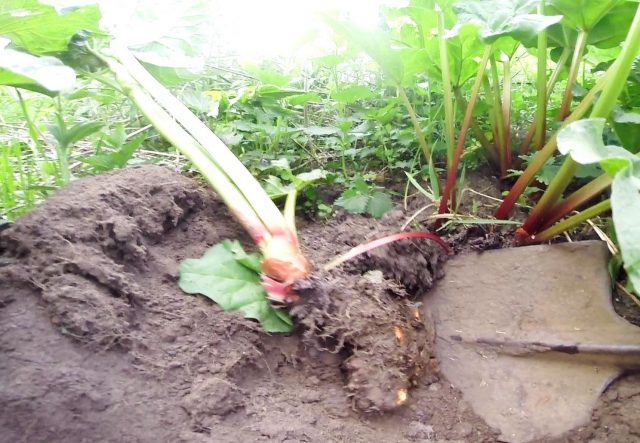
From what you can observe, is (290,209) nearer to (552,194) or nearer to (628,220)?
(552,194)

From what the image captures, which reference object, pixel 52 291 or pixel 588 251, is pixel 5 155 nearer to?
pixel 52 291

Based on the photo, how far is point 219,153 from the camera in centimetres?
113

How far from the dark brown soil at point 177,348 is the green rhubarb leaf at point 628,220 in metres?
0.37

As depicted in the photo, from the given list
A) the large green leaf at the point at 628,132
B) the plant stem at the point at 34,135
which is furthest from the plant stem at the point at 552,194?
the plant stem at the point at 34,135

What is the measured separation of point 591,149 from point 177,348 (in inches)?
26.4

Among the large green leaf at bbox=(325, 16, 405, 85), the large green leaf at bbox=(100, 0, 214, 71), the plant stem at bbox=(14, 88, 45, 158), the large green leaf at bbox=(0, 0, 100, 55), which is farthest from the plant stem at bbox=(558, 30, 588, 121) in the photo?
the plant stem at bbox=(14, 88, 45, 158)

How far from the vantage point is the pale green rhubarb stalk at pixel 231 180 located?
3.15 ft

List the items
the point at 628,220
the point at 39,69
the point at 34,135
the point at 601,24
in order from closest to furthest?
the point at 628,220, the point at 39,69, the point at 601,24, the point at 34,135

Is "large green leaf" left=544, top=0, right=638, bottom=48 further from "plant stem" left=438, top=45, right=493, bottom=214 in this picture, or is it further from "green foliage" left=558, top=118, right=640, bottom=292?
"green foliage" left=558, top=118, right=640, bottom=292

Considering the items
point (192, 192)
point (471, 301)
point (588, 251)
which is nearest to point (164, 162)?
point (192, 192)

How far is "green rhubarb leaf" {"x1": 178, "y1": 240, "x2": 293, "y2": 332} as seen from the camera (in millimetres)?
952

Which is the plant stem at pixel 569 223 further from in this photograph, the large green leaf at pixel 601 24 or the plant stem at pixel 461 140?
the large green leaf at pixel 601 24

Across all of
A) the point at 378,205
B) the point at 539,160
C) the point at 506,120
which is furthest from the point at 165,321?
the point at 506,120

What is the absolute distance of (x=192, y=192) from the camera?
1.14 meters
